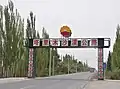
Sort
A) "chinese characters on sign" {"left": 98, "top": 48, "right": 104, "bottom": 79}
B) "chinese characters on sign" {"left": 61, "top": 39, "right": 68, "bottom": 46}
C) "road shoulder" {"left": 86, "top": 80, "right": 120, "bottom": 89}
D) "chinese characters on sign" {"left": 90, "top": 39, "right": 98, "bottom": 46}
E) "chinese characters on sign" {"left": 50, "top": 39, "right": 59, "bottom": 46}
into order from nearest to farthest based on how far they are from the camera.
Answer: "road shoulder" {"left": 86, "top": 80, "right": 120, "bottom": 89} → "chinese characters on sign" {"left": 90, "top": 39, "right": 98, "bottom": 46} → "chinese characters on sign" {"left": 98, "top": 48, "right": 104, "bottom": 79} → "chinese characters on sign" {"left": 61, "top": 39, "right": 68, "bottom": 46} → "chinese characters on sign" {"left": 50, "top": 39, "right": 59, "bottom": 46}

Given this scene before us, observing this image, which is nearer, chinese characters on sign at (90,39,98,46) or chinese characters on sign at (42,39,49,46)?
chinese characters on sign at (90,39,98,46)

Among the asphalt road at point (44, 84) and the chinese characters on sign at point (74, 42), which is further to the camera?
the chinese characters on sign at point (74, 42)

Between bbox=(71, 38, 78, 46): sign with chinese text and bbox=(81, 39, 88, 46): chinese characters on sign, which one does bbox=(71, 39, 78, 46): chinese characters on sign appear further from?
bbox=(81, 39, 88, 46): chinese characters on sign

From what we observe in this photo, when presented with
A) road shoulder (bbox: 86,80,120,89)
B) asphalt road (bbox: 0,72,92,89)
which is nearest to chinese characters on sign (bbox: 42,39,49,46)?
asphalt road (bbox: 0,72,92,89)

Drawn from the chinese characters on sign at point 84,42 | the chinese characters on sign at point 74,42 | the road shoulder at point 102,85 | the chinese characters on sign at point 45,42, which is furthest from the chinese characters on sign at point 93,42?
the road shoulder at point 102,85

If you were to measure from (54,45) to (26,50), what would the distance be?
13.1 meters

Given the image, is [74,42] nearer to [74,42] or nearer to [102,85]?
[74,42]

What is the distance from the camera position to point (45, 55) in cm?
6888

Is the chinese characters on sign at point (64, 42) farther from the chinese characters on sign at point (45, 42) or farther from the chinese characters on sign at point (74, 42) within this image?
the chinese characters on sign at point (45, 42)

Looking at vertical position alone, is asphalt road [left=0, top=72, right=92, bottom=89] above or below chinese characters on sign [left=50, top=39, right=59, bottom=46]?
below

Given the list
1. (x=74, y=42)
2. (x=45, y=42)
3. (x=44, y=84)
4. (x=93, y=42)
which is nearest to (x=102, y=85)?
(x=44, y=84)

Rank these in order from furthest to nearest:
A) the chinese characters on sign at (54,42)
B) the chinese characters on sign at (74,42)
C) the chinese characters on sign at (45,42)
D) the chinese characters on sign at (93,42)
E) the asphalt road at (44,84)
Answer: the chinese characters on sign at (45,42), the chinese characters on sign at (54,42), the chinese characters on sign at (74,42), the chinese characters on sign at (93,42), the asphalt road at (44,84)

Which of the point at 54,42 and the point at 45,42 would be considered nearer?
the point at 54,42

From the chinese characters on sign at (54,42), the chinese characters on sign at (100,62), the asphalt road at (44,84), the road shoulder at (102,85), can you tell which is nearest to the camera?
the asphalt road at (44,84)
